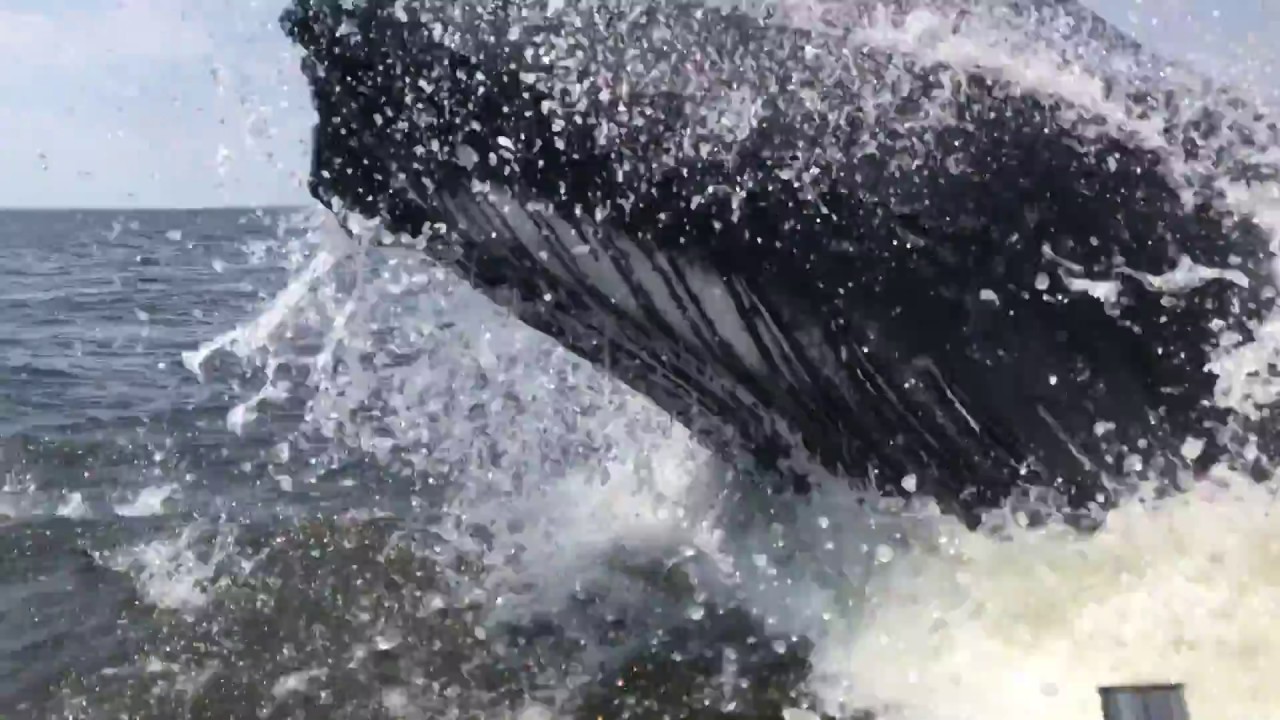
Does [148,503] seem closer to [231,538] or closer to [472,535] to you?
[231,538]

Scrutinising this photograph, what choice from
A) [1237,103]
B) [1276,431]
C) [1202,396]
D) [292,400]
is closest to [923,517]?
[1202,396]

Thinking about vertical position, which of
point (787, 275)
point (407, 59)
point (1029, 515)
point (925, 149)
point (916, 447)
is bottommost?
point (1029, 515)

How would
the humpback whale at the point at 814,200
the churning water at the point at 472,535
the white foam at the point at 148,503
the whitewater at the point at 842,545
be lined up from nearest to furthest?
the humpback whale at the point at 814,200 → the whitewater at the point at 842,545 → the churning water at the point at 472,535 → the white foam at the point at 148,503

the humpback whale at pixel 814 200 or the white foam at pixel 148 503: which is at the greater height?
the humpback whale at pixel 814 200

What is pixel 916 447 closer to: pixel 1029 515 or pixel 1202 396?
pixel 1029 515

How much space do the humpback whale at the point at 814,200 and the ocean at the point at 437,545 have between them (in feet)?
1.04

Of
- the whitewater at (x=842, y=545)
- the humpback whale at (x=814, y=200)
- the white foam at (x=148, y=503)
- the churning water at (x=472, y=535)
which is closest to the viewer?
the humpback whale at (x=814, y=200)

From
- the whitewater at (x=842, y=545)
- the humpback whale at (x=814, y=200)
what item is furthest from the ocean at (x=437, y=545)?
the humpback whale at (x=814, y=200)

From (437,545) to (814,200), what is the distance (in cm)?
134

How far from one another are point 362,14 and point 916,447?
1.12 meters

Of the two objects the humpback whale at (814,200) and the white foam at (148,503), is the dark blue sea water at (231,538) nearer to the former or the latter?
the white foam at (148,503)

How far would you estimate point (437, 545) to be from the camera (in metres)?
2.22

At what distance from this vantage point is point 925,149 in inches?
52.0

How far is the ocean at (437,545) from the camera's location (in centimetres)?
179
